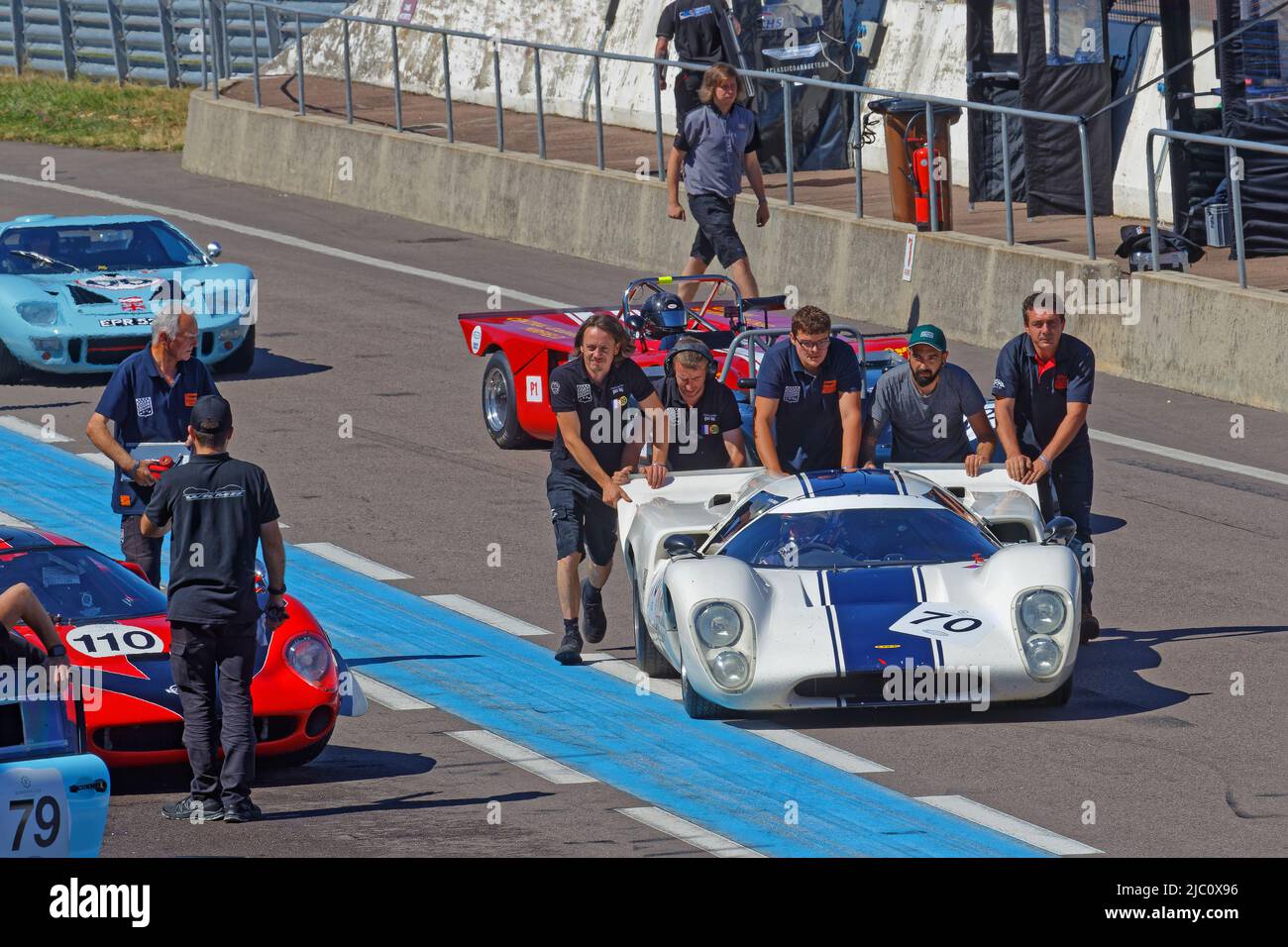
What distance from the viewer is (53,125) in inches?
1398

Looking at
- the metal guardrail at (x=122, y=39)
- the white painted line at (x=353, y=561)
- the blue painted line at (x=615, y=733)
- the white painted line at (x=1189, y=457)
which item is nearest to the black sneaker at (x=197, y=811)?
the blue painted line at (x=615, y=733)

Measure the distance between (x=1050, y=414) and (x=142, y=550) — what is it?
4.68 metres

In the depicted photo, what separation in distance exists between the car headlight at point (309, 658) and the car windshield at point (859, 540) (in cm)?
214

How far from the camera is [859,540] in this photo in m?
11.6

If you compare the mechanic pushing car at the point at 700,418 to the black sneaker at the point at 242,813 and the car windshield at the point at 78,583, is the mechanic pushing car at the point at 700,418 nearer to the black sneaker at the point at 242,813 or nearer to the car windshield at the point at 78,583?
the car windshield at the point at 78,583

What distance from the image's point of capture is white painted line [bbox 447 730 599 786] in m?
10.3

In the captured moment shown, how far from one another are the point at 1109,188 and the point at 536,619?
36.7 ft

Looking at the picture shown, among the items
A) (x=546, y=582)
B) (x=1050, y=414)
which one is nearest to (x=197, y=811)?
(x=546, y=582)

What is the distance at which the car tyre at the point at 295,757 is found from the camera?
10.3 m

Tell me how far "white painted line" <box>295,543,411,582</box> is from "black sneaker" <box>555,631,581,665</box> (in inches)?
83.9

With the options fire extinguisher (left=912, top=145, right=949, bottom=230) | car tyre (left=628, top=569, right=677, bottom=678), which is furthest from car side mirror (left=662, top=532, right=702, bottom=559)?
fire extinguisher (left=912, top=145, right=949, bottom=230)

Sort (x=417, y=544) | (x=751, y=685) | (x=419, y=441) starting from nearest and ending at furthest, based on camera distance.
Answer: (x=751, y=685) → (x=417, y=544) → (x=419, y=441)
